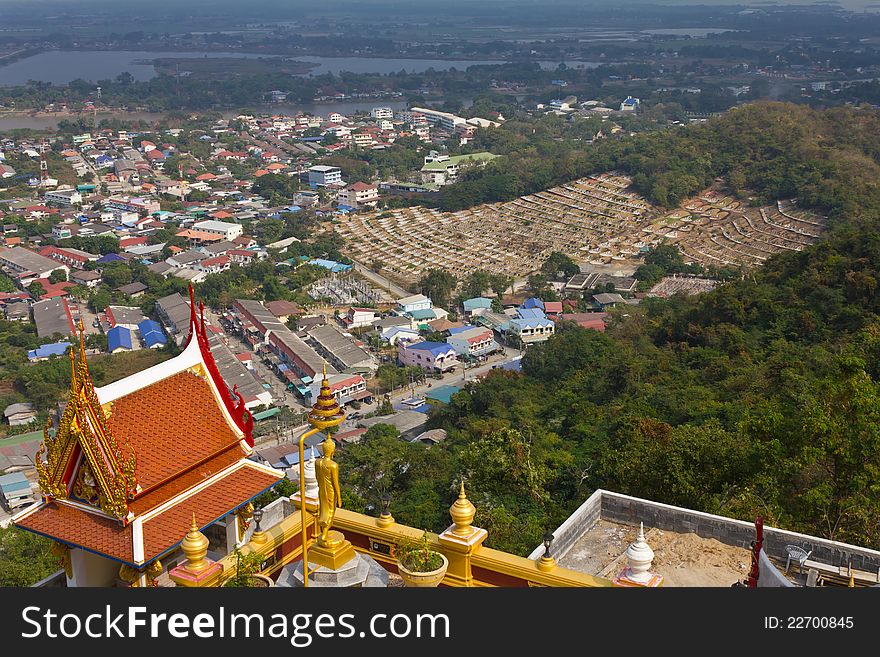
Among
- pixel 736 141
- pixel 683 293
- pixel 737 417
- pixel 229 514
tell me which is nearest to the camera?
pixel 229 514

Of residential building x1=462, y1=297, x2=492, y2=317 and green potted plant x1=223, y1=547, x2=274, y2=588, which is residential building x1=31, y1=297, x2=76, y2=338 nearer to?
residential building x1=462, y1=297, x2=492, y2=317

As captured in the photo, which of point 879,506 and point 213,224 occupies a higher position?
point 879,506

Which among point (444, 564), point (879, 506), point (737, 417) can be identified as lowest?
point (737, 417)

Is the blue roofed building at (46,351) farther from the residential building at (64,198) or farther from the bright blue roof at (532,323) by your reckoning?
the residential building at (64,198)

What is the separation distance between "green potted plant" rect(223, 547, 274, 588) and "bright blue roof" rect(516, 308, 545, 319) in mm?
26298

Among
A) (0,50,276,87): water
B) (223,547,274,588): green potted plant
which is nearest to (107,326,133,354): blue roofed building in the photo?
(223,547,274,588): green potted plant

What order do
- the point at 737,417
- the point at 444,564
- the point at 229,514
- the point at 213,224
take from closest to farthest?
the point at 444,564 < the point at 229,514 < the point at 737,417 < the point at 213,224

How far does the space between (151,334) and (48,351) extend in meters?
3.05

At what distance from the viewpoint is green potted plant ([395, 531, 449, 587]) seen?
21.8ft

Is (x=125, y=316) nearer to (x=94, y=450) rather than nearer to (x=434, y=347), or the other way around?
(x=434, y=347)
